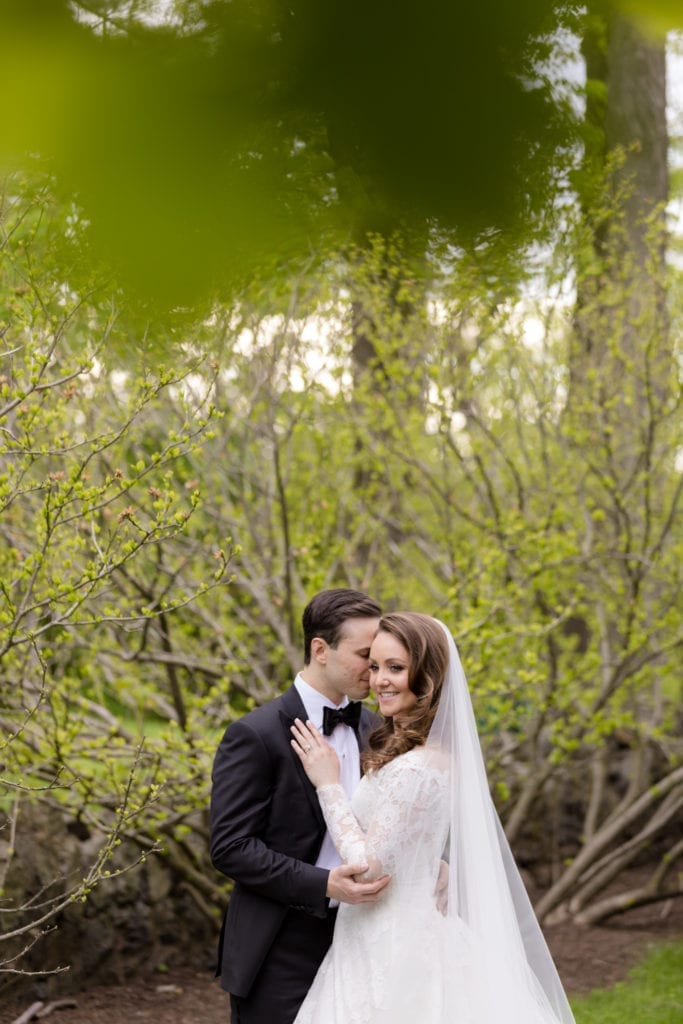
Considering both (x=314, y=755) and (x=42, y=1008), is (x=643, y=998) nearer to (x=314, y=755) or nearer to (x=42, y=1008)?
(x=42, y=1008)

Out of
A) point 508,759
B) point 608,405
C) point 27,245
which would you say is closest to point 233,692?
point 508,759

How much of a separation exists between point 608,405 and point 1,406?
3835 mm

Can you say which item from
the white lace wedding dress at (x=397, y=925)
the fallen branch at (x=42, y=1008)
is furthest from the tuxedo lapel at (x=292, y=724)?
the fallen branch at (x=42, y=1008)

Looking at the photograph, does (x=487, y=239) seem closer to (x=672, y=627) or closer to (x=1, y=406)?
(x=1, y=406)

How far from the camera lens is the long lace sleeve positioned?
9.95ft

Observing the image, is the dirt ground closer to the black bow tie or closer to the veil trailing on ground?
the black bow tie

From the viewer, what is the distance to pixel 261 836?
320cm

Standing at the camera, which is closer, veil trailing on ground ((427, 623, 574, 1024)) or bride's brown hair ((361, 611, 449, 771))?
veil trailing on ground ((427, 623, 574, 1024))

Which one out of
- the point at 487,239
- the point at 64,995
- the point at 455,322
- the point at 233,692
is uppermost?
the point at 455,322

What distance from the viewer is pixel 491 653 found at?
5.79 m

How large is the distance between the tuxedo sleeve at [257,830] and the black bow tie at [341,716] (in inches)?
8.5

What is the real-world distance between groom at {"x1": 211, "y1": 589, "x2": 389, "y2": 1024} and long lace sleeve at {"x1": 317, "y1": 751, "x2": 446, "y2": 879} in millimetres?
60

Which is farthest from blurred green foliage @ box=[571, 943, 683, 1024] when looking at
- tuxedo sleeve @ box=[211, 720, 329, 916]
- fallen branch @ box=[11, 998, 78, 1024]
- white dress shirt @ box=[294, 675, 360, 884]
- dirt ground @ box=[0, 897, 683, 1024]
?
tuxedo sleeve @ box=[211, 720, 329, 916]

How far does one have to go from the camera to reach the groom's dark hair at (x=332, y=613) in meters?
3.33
